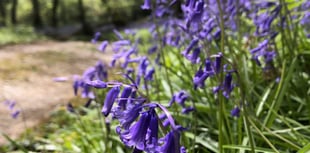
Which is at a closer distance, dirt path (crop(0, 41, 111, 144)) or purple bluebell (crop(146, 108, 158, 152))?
purple bluebell (crop(146, 108, 158, 152))

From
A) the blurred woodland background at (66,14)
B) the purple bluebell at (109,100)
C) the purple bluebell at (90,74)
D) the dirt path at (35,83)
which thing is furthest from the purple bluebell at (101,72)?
the blurred woodland background at (66,14)

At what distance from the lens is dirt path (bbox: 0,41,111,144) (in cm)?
590

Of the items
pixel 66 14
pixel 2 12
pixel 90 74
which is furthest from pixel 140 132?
pixel 66 14

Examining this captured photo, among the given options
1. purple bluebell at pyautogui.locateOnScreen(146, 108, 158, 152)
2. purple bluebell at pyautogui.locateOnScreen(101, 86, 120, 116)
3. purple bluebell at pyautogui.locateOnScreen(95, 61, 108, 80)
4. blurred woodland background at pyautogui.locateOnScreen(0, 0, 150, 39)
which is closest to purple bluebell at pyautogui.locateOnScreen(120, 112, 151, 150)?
purple bluebell at pyautogui.locateOnScreen(146, 108, 158, 152)

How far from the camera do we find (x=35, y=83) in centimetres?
851

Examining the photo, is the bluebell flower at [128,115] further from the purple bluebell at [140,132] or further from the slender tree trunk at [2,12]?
the slender tree trunk at [2,12]

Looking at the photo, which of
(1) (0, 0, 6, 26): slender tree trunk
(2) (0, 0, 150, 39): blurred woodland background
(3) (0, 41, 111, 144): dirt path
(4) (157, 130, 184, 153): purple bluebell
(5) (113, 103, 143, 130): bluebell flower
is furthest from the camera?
(1) (0, 0, 6, 26): slender tree trunk

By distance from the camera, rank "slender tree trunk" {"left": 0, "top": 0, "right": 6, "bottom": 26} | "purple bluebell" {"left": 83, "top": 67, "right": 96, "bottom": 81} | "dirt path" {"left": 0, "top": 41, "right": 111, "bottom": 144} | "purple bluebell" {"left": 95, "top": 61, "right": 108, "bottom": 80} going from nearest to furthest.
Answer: "purple bluebell" {"left": 95, "top": 61, "right": 108, "bottom": 80}
"purple bluebell" {"left": 83, "top": 67, "right": 96, "bottom": 81}
"dirt path" {"left": 0, "top": 41, "right": 111, "bottom": 144}
"slender tree trunk" {"left": 0, "top": 0, "right": 6, "bottom": 26}

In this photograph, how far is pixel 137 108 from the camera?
1.34 meters

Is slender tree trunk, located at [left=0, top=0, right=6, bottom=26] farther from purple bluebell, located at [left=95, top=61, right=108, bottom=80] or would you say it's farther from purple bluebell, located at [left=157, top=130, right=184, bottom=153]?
purple bluebell, located at [left=157, top=130, right=184, bottom=153]

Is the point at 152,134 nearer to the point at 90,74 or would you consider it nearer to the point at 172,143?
the point at 172,143

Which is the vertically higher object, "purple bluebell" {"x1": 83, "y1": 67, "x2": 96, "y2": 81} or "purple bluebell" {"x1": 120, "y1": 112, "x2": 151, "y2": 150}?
"purple bluebell" {"x1": 120, "y1": 112, "x2": 151, "y2": 150}

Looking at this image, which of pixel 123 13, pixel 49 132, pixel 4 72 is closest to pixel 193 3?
pixel 49 132

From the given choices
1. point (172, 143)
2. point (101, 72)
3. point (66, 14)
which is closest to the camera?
point (172, 143)
